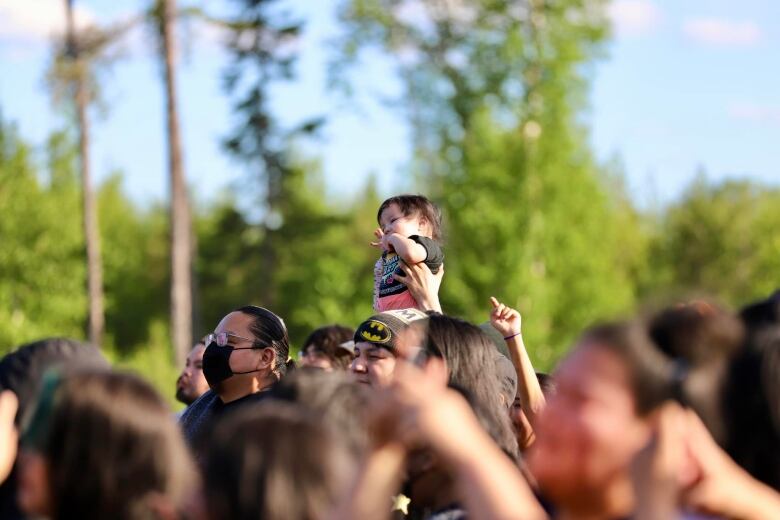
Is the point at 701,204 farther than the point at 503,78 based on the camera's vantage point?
Yes

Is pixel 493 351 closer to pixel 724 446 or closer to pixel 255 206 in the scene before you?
pixel 724 446

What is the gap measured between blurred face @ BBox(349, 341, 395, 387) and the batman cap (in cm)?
2

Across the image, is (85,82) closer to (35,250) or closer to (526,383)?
(35,250)

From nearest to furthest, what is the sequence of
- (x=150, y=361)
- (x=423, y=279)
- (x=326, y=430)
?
(x=326, y=430) → (x=423, y=279) → (x=150, y=361)

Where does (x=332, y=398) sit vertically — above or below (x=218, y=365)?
above

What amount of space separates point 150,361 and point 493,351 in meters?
21.2

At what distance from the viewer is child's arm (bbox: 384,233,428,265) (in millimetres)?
6211

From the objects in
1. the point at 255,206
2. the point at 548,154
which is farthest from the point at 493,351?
the point at 255,206

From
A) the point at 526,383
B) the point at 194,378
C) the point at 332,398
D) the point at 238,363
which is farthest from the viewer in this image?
the point at 194,378

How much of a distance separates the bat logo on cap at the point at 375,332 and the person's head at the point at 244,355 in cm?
88

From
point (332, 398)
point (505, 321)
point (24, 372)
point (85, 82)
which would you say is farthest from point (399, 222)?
point (85, 82)

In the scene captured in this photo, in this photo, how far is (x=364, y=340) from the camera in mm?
5395

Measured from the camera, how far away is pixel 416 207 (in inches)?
255

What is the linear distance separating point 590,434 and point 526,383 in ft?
8.90
